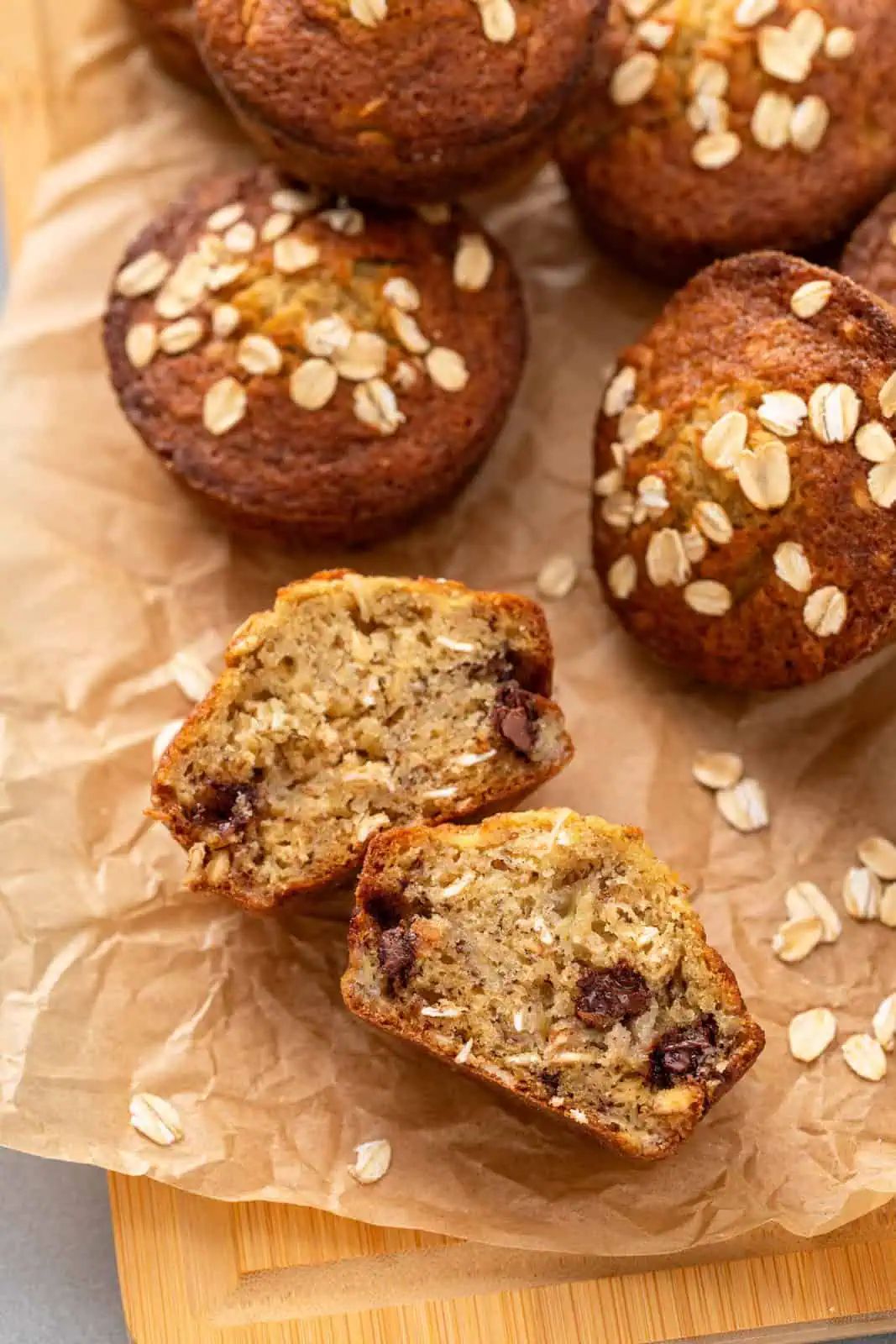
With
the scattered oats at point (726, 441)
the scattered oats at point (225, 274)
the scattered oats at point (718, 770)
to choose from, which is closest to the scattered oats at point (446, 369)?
the scattered oats at point (225, 274)

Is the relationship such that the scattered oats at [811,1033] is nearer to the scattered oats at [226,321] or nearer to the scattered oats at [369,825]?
the scattered oats at [369,825]

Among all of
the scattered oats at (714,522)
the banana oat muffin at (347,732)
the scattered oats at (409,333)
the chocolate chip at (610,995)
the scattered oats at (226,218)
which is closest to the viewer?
the chocolate chip at (610,995)

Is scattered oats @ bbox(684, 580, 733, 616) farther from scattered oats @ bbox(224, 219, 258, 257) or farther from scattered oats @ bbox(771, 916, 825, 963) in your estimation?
scattered oats @ bbox(224, 219, 258, 257)

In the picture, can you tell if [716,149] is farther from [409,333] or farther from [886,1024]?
[886,1024]

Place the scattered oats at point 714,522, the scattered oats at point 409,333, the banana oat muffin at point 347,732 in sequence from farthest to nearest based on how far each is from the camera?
the scattered oats at point 409,333
the scattered oats at point 714,522
the banana oat muffin at point 347,732

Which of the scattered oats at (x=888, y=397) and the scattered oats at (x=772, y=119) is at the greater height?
the scattered oats at (x=772, y=119)

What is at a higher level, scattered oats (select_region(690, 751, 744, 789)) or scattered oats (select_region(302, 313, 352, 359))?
scattered oats (select_region(302, 313, 352, 359))

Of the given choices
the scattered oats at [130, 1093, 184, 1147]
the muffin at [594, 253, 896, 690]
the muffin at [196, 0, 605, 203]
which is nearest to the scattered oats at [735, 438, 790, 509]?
the muffin at [594, 253, 896, 690]

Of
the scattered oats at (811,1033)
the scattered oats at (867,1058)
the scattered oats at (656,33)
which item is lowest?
the scattered oats at (867,1058)
